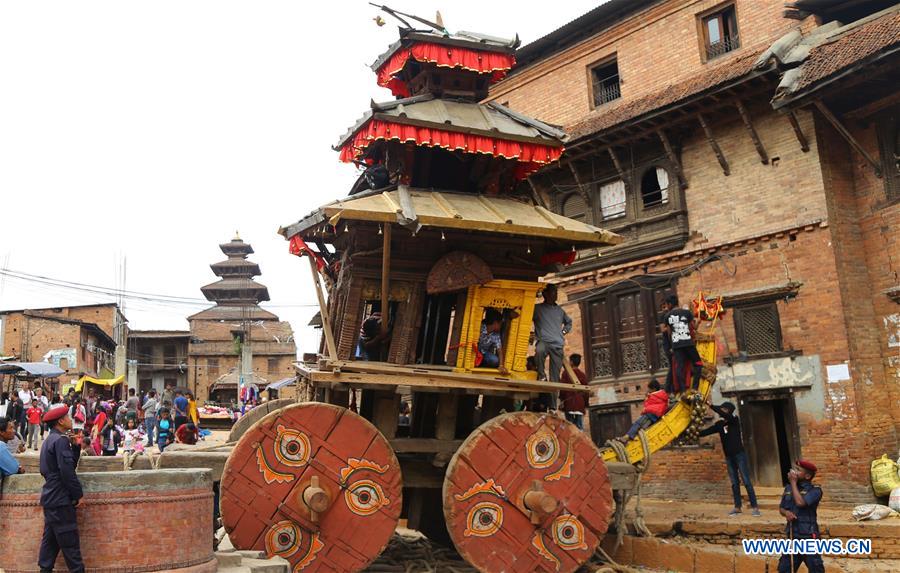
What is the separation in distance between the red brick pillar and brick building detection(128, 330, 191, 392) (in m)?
60.0

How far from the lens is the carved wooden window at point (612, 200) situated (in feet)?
61.4

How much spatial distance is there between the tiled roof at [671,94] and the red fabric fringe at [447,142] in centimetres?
755

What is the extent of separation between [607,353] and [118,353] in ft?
145

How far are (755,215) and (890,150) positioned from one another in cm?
278

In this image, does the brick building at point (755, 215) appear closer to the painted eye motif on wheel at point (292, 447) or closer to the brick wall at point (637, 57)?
the brick wall at point (637, 57)

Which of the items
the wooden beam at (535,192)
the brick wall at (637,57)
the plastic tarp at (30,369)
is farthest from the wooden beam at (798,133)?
the plastic tarp at (30,369)

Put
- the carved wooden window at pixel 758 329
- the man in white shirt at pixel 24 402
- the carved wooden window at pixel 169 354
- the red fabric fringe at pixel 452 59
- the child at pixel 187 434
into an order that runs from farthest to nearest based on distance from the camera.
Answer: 1. the carved wooden window at pixel 169 354
2. the man in white shirt at pixel 24 402
3. the carved wooden window at pixel 758 329
4. the child at pixel 187 434
5. the red fabric fringe at pixel 452 59

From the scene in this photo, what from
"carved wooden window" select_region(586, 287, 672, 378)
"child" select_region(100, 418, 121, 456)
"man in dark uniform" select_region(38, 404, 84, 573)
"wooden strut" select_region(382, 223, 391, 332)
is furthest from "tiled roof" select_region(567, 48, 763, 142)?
"child" select_region(100, 418, 121, 456)

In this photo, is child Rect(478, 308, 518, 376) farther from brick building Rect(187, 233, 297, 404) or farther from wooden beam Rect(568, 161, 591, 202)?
brick building Rect(187, 233, 297, 404)

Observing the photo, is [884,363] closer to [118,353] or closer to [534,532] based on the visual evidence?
[534,532]

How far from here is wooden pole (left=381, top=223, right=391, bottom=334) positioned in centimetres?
838

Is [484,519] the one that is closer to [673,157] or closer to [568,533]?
[568,533]

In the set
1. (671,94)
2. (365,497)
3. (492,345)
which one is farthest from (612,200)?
(365,497)

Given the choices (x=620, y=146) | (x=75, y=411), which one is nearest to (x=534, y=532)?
(x=620, y=146)
